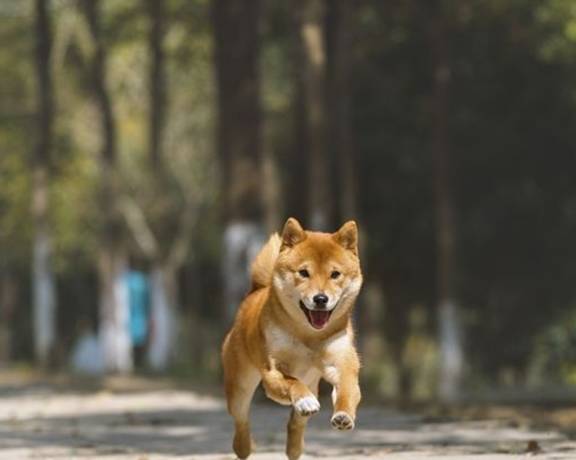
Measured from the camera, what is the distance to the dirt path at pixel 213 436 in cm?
1630

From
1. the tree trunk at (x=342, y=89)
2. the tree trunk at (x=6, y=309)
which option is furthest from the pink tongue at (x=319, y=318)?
the tree trunk at (x=6, y=309)

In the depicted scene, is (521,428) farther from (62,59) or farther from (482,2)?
(62,59)

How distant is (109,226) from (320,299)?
33.6 meters

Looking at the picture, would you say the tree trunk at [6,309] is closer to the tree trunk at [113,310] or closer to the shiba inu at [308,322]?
the tree trunk at [113,310]

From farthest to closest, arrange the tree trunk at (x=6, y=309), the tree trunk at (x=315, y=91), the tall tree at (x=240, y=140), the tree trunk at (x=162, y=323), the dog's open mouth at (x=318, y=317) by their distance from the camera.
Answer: the tree trunk at (x=6, y=309) → the tree trunk at (x=162, y=323) → the tree trunk at (x=315, y=91) → the tall tree at (x=240, y=140) → the dog's open mouth at (x=318, y=317)

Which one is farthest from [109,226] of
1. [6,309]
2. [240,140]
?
[6,309]

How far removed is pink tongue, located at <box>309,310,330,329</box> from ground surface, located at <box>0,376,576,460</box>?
98.8 inches

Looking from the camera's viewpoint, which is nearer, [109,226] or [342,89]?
[342,89]

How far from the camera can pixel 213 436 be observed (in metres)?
19.0

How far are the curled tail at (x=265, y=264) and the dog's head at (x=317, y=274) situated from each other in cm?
98

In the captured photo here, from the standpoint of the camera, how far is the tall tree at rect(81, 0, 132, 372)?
1815 inches

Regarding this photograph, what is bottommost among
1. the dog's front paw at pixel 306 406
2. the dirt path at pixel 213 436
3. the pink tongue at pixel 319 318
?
the dirt path at pixel 213 436

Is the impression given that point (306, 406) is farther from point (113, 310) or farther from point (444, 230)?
Answer: point (113, 310)

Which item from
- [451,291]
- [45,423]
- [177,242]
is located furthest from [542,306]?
[45,423]
